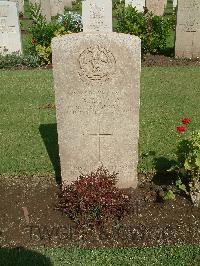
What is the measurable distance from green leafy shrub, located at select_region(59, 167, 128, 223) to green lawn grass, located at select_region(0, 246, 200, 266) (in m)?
0.43

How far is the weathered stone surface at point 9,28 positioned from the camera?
12.0m

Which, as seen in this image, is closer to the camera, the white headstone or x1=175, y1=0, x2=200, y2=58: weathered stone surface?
the white headstone

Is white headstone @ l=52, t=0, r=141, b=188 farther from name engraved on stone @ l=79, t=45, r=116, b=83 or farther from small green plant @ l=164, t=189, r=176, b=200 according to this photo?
small green plant @ l=164, t=189, r=176, b=200

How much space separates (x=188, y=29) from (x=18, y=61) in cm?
506

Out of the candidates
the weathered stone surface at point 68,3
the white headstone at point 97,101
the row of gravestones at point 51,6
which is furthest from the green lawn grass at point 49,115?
the weathered stone surface at point 68,3

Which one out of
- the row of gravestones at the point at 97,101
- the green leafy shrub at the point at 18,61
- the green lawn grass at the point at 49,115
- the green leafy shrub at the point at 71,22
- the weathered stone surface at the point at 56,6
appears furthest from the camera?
the weathered stone surface at the point at 56,6

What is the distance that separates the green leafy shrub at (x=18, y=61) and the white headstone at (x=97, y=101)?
712 centimetres

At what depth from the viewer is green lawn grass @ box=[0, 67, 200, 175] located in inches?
240

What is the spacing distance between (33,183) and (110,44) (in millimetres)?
2249

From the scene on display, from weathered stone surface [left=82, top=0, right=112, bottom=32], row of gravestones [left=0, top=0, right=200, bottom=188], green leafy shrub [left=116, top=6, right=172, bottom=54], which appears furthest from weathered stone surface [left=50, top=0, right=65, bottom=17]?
row of gravestones [left=0, top=0, right=200, bottom=188]

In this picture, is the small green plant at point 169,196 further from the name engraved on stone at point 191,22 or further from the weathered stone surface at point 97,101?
the name engraved on stone at point 191,22

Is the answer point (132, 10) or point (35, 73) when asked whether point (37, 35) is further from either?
point (132, 10)

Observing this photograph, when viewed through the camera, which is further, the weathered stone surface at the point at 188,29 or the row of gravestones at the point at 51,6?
the row of gravestones at the point at 51,6

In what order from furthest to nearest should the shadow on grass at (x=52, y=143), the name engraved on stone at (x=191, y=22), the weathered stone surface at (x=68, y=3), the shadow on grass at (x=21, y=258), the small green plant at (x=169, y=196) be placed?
the weathered stone surface at (x=68, y=3)
the name engraved on stone at (x=191, y=22)
the shadow on grass at (x=52, y=143)
the small green plant at (x=169, y=196)
the shadow on grass at (x=21, y=258)
